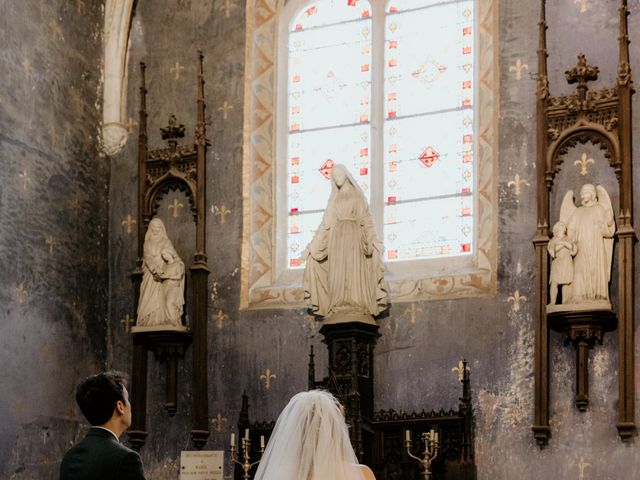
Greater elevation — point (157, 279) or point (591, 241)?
point (591, 241)

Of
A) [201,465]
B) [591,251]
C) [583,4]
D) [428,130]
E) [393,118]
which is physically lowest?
[201,465]

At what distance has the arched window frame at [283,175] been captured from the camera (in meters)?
11.7

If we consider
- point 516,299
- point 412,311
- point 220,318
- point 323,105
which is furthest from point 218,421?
point 323,105

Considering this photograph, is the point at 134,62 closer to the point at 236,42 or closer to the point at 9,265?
the point at 236,42

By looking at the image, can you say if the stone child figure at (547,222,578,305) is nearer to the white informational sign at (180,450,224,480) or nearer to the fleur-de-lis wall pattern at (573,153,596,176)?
the fleur-de-lis wall pattern at (573,153,596,176)

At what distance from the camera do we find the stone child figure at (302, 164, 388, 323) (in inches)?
454

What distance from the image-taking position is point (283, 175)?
12844 millimetres

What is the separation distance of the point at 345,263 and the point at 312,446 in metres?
6.11

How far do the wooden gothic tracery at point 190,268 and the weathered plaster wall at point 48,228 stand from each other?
49 cm

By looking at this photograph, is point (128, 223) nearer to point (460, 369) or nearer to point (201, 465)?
point (201, 465)

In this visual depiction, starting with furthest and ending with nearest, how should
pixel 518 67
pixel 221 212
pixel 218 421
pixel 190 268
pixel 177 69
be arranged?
1. pixel 177 69
2. pixel 221 212
3. pixel 190 268
4. pixel 218 421
5. pixel 518 67

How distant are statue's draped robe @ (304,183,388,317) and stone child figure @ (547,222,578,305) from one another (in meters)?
1.50

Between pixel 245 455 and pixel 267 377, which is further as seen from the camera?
pixel 267 377

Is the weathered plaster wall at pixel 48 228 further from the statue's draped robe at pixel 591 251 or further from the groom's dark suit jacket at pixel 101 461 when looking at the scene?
the groom's dark suit jacket at pixel 101 461
